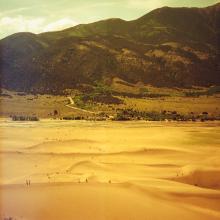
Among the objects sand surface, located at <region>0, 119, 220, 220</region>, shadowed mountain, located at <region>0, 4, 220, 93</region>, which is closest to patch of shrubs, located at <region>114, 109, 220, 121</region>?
sand surface, located at <region>0, 119, 220, 220</region>

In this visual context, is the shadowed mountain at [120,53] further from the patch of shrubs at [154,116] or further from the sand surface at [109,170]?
the sand surface at [109,170]

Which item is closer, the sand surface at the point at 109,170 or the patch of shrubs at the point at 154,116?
the sand surface at the point at 109,170

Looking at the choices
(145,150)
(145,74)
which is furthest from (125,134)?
(145,74)

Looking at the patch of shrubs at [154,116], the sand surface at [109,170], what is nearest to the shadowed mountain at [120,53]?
the patch of shrubs at [154,116]

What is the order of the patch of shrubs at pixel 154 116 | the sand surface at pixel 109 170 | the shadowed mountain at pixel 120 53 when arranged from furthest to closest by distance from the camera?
the patch of shrubs at pixel 154 116, the shadowed mountain at pixel 120 53, the sand surface at pixel 109 170

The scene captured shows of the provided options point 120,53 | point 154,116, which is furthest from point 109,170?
point 120,53

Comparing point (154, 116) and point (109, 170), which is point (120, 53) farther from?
point (109, 170)

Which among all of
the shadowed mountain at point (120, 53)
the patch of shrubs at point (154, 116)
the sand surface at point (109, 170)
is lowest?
the sand surface at point (109, 170)
